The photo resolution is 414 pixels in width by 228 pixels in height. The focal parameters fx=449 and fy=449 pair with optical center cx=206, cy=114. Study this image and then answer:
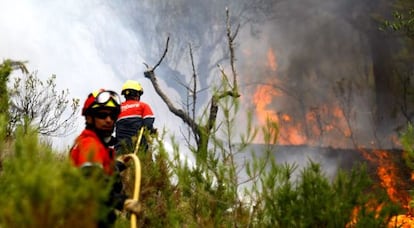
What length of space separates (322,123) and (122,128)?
10.4m

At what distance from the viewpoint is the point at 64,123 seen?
11.2m

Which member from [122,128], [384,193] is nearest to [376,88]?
[122,128]

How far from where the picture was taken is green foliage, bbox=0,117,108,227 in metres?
1.71

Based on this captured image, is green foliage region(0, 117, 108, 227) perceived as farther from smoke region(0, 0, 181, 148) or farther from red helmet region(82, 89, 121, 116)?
smoke region(0, 0, 181, 148)

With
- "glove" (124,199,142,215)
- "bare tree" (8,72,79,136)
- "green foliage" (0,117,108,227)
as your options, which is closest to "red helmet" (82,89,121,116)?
"glove" (124,199,142,215)

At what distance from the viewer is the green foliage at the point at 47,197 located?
67.2 inches

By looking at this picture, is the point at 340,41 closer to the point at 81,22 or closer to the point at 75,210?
the point at 81,22

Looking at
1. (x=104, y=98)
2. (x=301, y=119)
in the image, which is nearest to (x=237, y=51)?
(x=301, y=119)

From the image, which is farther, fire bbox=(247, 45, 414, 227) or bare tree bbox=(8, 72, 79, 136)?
fire bbox=(247, 45, 414, 227)

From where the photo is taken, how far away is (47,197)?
5.64 feet

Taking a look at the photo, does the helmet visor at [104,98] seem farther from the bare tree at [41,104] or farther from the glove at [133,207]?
the bare tree at [41,104]

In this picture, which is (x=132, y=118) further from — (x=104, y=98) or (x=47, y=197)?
(x=47, y=197)

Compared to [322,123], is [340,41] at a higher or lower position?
higher

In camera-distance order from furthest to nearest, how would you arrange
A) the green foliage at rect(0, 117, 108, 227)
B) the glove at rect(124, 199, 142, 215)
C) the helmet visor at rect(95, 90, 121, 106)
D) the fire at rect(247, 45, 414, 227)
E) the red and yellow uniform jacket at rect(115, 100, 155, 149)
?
the fire at rect(247, 45, 414, 227) < the red and yellow uniform jacket at rect(115, 100, 155, 149) < the helmet visor at rect(95, 90, 121, 106) < the glove at rect(124, 199, 142, 215) < the green foliage at rect(0, 117, 108, 227)
